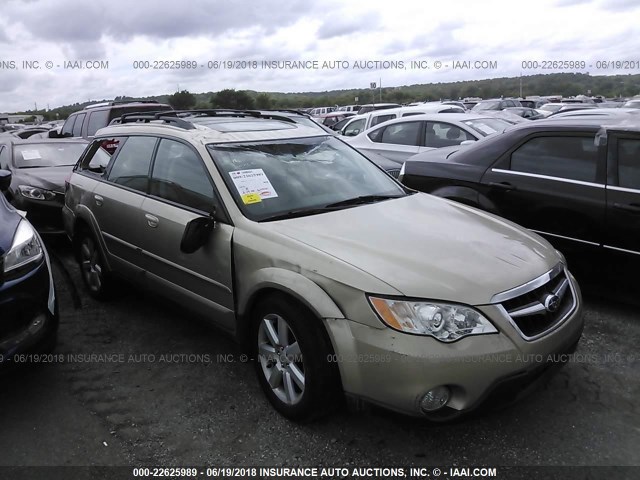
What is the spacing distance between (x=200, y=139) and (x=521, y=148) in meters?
2.84

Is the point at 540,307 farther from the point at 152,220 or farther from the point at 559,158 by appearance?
the point at 152,220

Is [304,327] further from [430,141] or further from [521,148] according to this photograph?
[430,141]

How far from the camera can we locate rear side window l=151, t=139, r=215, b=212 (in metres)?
3.49

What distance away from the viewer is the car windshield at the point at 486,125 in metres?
8.17

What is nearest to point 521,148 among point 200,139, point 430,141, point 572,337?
point 572,337

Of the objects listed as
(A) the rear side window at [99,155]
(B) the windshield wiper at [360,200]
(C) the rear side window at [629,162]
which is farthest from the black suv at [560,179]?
(A) the rear side window at [99,155]

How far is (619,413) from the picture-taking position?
2.96 meters

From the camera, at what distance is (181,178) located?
3730mm

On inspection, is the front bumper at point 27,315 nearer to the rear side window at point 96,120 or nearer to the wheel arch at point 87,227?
the wheel arch at point 87,227

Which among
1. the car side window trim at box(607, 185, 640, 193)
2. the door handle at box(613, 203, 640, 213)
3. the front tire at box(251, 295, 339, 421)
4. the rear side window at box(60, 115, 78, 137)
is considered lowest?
the front tire at box(251, 295, 339, 421)

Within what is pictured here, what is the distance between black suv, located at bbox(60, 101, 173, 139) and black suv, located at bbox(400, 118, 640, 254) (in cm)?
693

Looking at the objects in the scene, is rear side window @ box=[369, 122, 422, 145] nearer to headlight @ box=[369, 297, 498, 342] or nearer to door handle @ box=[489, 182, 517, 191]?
door handle @ box=[489, 182, 517, 191]

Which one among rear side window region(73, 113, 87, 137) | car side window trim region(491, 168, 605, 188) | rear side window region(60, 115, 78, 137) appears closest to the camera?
car side window trim region(491, 168, 605, 188)

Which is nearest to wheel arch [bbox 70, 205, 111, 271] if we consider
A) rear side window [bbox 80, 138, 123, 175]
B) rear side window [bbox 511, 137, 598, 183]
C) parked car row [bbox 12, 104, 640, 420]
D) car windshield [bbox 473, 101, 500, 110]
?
parked car row [bbox 12, 104, 640, 420]
